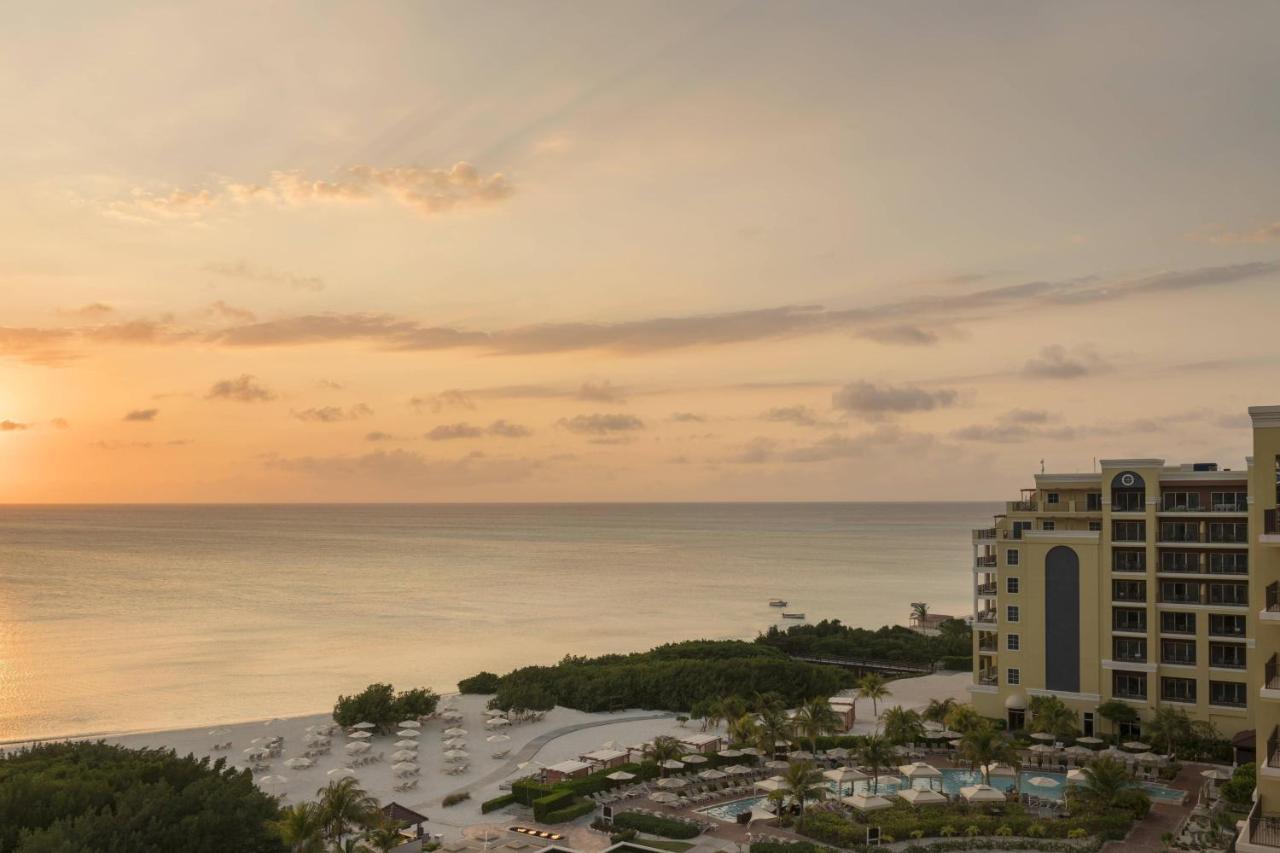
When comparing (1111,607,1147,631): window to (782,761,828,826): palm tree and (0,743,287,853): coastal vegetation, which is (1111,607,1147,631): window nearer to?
(782,761,828,826): palm tree

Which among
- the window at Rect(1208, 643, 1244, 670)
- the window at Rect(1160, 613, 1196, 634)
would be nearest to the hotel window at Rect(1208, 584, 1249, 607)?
the window at Rect(1160, 613, 1196, 634)

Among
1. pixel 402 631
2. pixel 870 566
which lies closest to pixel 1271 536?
pixel 402 631

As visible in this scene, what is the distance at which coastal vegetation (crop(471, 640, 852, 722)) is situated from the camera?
175 feet

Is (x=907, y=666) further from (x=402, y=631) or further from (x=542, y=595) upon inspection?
(x=542, y=595)

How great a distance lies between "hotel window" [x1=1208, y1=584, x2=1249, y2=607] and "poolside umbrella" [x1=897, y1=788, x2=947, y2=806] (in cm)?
1776

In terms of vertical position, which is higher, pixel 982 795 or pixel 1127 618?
pixel 1127 618

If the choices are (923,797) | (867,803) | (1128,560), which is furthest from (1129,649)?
(867,803)

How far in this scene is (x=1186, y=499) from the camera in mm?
44594

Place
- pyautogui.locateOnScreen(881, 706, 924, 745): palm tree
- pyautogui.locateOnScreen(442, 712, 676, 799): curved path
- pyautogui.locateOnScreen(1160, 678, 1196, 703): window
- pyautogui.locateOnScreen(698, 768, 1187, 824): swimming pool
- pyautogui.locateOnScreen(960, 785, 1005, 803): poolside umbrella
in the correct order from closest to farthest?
1. pyautogui.locateOnScreen(960, 785, 1005, 803): poolside umbrella
2. pyautogui.locateOnScreen(698, 768, 1187, 824): swimming pool
3. pyautogui.locateOnScreen(442, 712, 676, 799): curved path
4. pyautogui.locateOnScreen(881, 706, 924, 745): palm tree
5. pyautogui.locateOnScreen(1160, 678, 1196, 703): window

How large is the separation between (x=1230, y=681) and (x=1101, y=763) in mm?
13712

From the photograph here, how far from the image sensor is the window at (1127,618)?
45250 millimetres

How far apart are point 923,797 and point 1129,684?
16.3 m

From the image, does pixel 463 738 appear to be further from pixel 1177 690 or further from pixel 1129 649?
pixel 1177 690

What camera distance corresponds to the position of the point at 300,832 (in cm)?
2655
